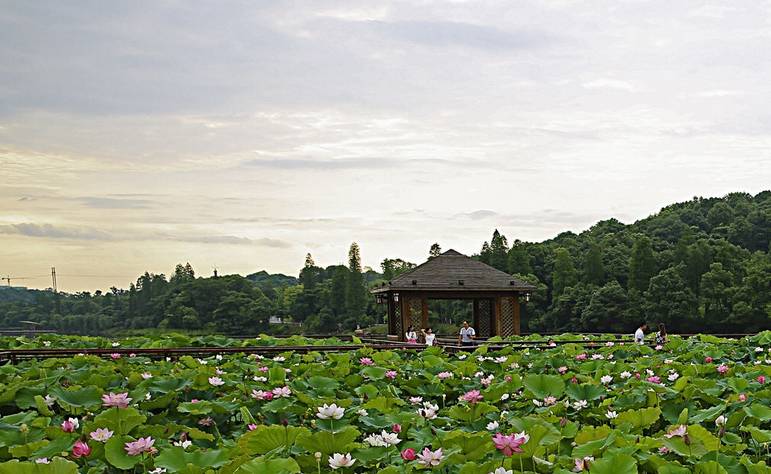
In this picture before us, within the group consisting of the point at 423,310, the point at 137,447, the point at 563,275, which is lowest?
the point at 137,447

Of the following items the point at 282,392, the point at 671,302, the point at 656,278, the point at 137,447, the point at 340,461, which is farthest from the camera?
the point at 656,278

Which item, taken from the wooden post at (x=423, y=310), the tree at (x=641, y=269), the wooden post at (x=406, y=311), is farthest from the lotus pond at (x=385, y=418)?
the tree at (x=641, y=269)

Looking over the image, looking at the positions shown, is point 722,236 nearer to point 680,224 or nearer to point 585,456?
point 680,224

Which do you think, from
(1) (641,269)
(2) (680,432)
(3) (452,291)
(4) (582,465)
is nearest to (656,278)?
(1) (641,269)

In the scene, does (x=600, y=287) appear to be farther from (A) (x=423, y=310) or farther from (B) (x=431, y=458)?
(B) (x=431, y=458)

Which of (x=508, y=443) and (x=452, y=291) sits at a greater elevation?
(x=452, y=291)

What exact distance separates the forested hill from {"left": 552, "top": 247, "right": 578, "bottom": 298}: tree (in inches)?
2.8

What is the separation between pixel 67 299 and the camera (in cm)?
10350

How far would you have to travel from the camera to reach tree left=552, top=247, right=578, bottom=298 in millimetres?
54594

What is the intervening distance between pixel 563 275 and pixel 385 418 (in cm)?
5195

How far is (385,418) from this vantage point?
4191 mm

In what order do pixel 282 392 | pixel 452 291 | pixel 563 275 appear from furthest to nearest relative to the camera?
1. pixel 563 275
2. pixel 452 291
3. pixel 282 392

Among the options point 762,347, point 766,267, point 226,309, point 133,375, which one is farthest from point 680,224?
point 133,375

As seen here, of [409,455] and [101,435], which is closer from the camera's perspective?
[409,455]
